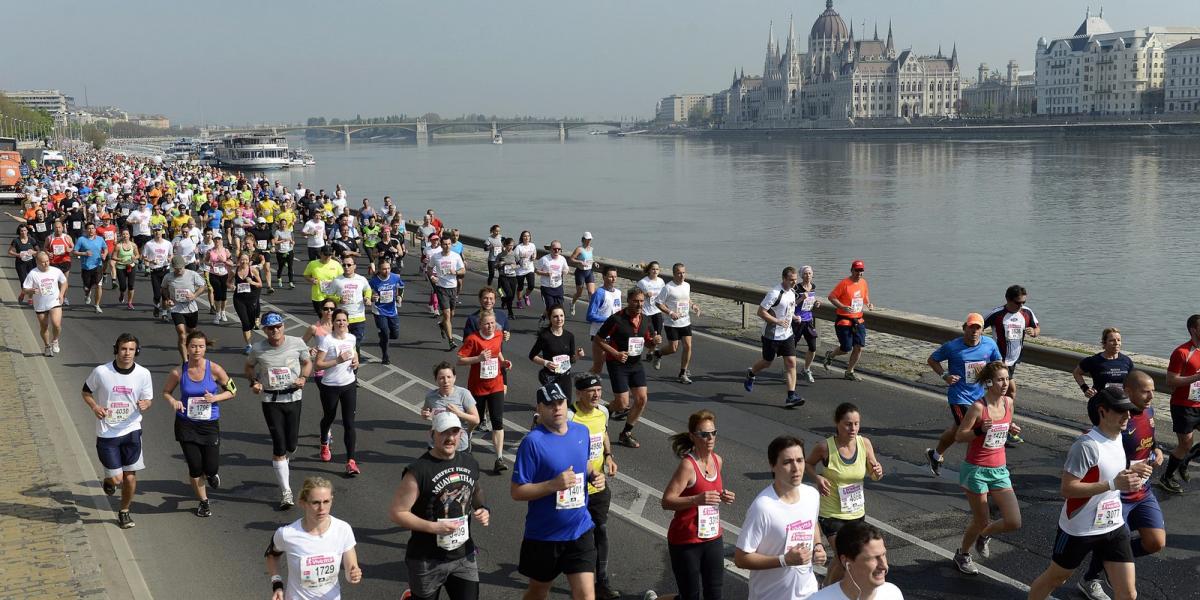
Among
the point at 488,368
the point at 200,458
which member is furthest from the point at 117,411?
the point at 488,368

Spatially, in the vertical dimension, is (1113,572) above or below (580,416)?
below

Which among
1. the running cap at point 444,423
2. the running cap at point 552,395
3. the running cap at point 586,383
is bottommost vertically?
the running cap at point 586,383

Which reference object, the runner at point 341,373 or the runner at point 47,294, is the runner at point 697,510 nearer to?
the runner at point 341,373

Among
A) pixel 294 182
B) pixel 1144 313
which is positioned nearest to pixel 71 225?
pixel 1144 313

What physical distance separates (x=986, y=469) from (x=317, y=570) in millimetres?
4673

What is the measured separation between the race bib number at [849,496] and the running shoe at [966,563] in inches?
56.2

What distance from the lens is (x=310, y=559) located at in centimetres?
566

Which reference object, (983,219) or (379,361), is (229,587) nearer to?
(379,361)

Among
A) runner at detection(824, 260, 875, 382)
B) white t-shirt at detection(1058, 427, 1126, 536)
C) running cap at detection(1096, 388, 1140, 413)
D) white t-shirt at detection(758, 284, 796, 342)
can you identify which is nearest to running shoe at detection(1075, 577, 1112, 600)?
white t-shirt at detection(1058, 427, 1126, 536)

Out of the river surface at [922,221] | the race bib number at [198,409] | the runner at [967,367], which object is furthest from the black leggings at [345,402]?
the river surface at [922,221]

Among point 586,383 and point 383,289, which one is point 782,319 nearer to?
point 383,289

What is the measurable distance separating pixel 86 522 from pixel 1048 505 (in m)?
8.07

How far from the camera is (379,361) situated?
15.9 meters

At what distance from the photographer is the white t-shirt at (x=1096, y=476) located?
6422 mm
